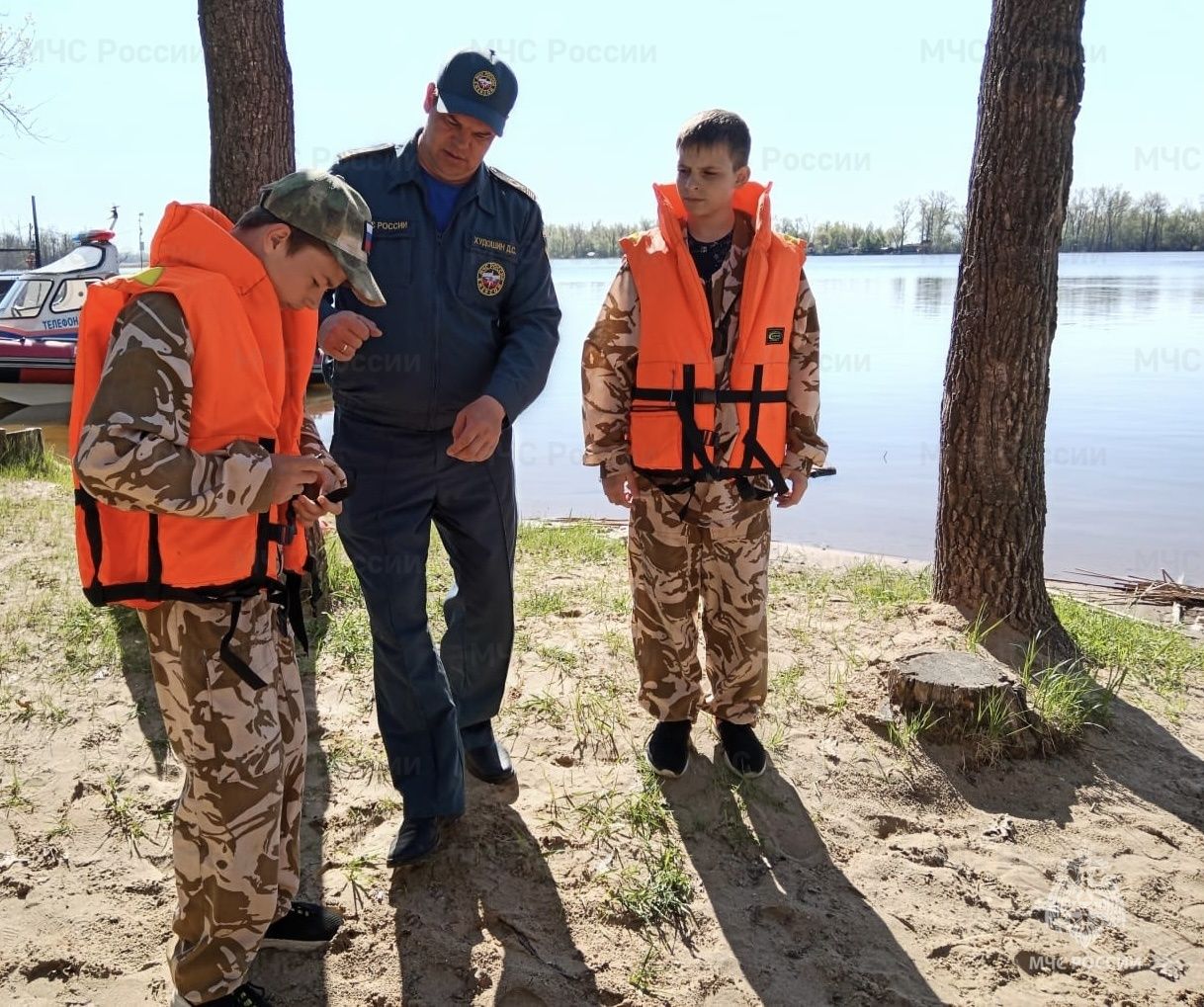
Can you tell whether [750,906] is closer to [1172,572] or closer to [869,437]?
[1172,572]

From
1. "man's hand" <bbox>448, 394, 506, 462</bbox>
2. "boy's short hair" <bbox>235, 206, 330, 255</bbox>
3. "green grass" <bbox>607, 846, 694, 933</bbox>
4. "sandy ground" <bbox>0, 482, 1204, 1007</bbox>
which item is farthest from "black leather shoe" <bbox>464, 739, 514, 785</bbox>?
"boy's short hair" <bbox>235, 206, 330, 255</bbox>

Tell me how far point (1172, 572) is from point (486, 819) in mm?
6496

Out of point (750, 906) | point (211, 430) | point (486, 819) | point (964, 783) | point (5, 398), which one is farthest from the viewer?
point (5, 398)

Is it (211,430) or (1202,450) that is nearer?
(211,430)

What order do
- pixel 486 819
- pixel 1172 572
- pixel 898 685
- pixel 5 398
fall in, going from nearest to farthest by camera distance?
pixel 486 819 < pixel 898 685 < pixel 1172 572 < pixel 5 398

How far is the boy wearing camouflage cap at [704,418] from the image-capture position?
312 cm

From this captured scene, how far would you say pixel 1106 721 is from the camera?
3852 mm

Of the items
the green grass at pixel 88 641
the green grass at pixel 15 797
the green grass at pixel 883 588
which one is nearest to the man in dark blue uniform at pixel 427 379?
the green grass at pixel 15 797

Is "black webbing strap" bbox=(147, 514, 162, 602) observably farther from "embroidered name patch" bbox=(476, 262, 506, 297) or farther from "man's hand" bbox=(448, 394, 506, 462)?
"embroidered name patch" bbox=(476, 262, 506, 297)

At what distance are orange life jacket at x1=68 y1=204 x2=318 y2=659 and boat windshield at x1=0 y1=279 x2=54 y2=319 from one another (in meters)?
16.2

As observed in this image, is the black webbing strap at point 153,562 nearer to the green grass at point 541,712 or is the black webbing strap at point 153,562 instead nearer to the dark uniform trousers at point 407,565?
the dark uniform trousers at point 407,565

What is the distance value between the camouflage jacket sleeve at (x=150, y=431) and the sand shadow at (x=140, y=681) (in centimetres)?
151

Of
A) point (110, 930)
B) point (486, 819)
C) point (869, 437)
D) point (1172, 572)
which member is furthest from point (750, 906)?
point (869, 437)

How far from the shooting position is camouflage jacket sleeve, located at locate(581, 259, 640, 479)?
322cm
